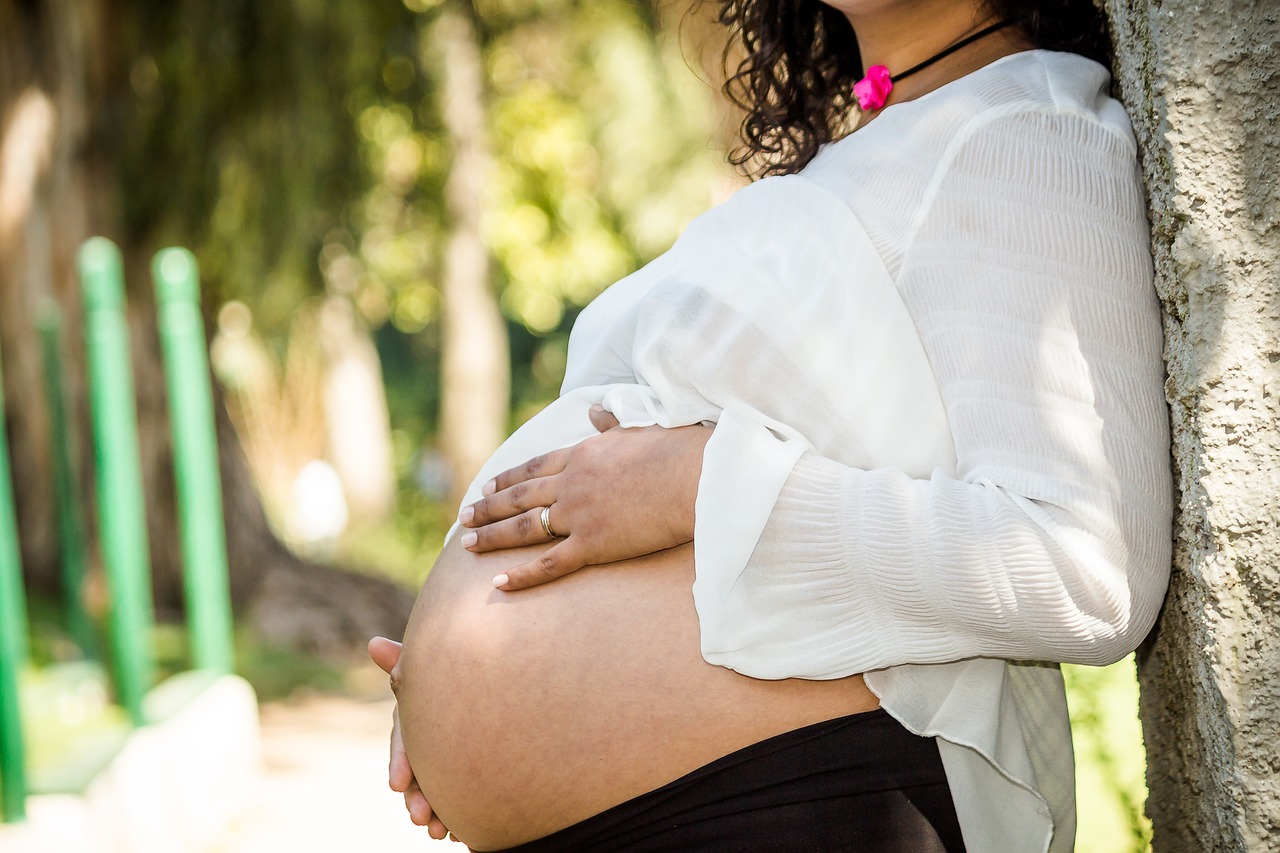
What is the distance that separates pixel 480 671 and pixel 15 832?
202cm

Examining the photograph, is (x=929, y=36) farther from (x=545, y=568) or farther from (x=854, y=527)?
(x=545, y=568)

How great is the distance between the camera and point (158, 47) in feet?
20.3

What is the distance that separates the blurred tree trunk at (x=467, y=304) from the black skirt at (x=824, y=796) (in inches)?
386

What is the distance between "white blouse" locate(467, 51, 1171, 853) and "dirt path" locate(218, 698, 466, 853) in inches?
120

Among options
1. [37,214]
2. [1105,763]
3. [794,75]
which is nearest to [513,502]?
[794,75]

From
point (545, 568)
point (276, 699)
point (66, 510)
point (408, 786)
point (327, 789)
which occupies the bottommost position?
point (276, 699)

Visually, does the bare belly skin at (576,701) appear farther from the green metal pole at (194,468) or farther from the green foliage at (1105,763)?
the green metal pole at (194,468)

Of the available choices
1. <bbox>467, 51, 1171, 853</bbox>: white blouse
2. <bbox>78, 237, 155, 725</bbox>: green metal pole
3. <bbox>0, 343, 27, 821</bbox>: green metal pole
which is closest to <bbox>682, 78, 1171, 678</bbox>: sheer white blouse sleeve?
<bbox>467, 51, 1171, 853</bbox>: white blouse

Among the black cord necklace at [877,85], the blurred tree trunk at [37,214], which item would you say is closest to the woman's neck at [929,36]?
the black cord necklace at [877,85]

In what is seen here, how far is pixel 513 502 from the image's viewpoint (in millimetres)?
1444

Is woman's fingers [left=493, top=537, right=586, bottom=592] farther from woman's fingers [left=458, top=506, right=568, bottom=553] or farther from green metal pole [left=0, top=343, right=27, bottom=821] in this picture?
green metal pole [left=0, top=343, right=27, bottom=821]

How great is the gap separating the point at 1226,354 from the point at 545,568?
29.5 inches

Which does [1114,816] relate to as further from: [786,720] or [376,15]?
[376,15]

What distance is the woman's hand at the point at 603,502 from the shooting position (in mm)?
1313
